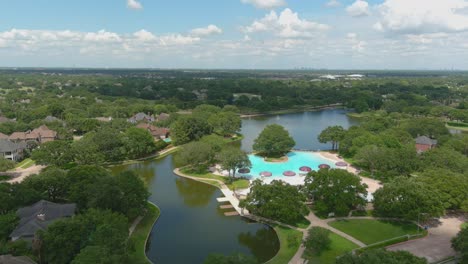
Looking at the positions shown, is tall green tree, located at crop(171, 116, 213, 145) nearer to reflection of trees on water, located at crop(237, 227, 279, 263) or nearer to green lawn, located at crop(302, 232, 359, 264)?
reflection of trees on water, located at crop(237, 227, 279, 263)

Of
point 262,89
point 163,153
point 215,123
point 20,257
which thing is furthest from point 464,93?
point 20,257

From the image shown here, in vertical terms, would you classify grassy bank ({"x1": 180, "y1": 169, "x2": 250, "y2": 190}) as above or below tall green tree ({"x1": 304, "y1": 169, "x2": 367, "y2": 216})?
below

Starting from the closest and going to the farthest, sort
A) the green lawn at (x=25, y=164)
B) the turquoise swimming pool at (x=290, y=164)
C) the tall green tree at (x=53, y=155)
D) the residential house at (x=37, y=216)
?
the residential house at (x=37, y=216), the tall green tree at (x=53, y=155), the turquoise swimming pool at (x=290, y=164), the green lawn at (x=25, y=164)

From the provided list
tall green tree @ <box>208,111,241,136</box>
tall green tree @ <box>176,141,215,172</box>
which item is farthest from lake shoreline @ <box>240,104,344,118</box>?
tall green tree @ <box>176,141,215,172</box>

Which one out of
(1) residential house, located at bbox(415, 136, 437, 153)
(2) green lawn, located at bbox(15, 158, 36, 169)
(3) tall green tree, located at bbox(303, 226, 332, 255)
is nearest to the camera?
(3) tall green tree, located at bbox(303, 226, 332, 255)

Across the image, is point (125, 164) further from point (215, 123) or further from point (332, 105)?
point (332, 105)

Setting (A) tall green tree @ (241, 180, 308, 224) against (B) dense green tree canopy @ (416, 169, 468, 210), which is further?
(B) dense green tree canopy @ (416, 169, 468, 210)

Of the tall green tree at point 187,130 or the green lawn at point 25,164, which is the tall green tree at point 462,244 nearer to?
the tall green tree at point 187,130

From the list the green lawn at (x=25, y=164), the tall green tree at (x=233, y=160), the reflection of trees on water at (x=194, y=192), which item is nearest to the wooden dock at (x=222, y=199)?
the reflection of trees on water at (x=194, y=192)
